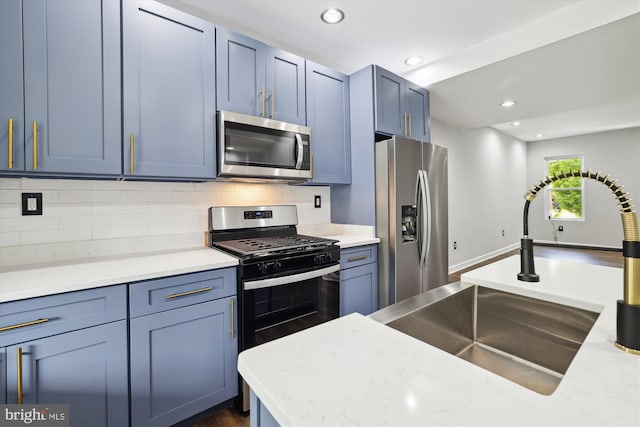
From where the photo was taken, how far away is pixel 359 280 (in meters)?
2.44

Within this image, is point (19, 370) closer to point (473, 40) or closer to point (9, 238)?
point (9, 238)

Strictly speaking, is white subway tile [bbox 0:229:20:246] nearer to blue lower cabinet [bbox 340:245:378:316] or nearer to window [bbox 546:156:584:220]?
blue lower cabinet [bbox 340:245:378:316]

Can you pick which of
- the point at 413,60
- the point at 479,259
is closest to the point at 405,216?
the point at 413,60

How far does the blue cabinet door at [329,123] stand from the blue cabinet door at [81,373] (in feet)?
5.69

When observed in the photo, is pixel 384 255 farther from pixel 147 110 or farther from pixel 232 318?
pixel 147 110

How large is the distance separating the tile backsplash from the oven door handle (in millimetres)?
727

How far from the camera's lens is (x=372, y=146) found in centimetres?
Answer: 262

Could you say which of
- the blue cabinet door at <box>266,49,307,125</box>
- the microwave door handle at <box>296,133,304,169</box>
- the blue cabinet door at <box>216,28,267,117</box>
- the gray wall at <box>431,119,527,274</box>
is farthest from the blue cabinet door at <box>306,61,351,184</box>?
the gray wall at <box>431,119,527,274</box>

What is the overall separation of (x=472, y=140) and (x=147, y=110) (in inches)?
202

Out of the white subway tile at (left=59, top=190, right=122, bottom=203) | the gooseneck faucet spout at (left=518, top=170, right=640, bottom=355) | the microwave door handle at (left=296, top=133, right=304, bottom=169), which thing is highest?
the microwave door handle at (left=296, top=133, right=304, bottom=169)

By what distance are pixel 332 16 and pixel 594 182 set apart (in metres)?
7.42

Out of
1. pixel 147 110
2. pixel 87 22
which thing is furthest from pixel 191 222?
pixel 87 22

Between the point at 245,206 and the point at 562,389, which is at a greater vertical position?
the point at 245,206

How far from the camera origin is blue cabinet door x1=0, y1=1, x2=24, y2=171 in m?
1.34
